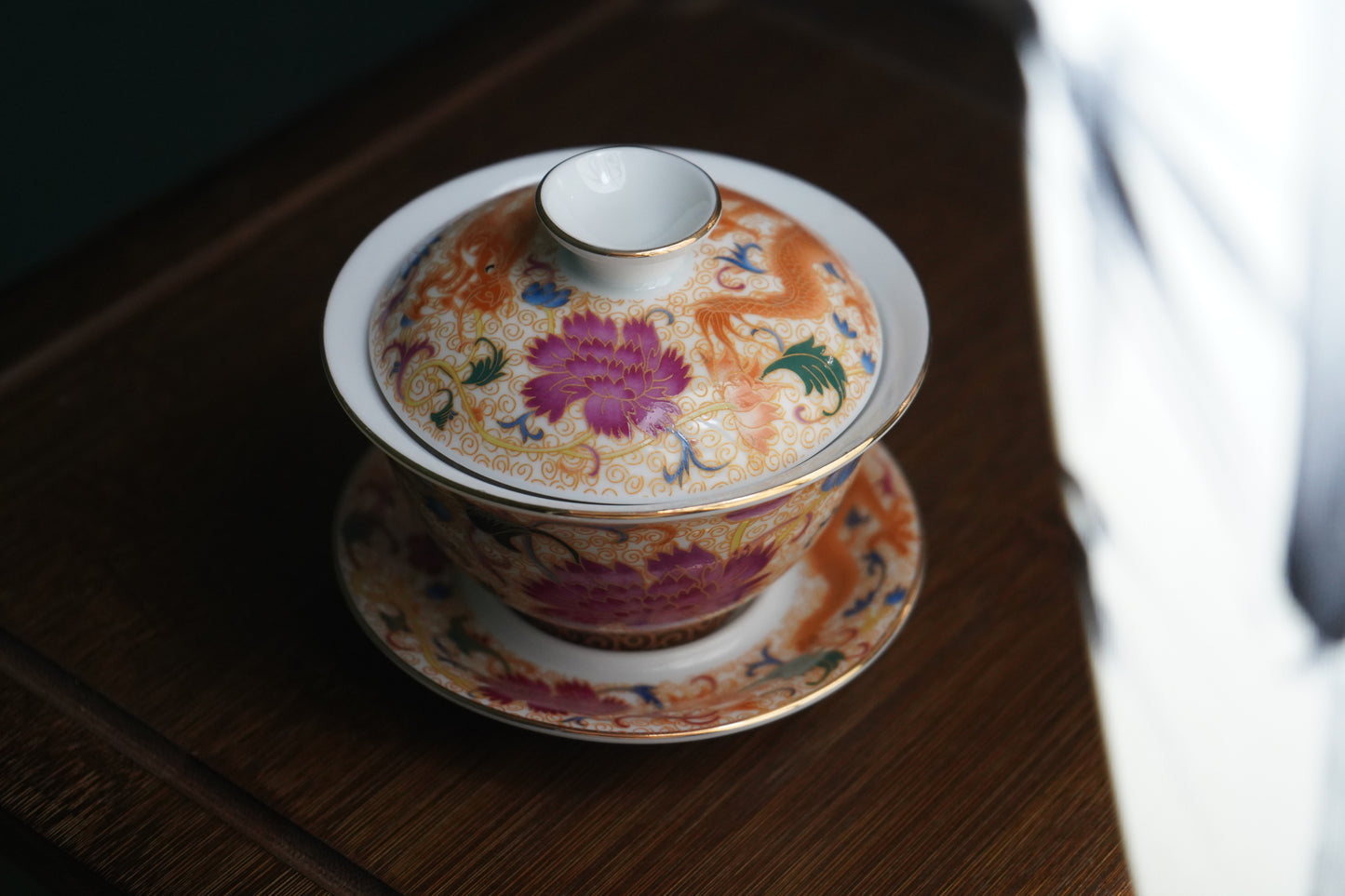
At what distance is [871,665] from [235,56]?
70 centimetres

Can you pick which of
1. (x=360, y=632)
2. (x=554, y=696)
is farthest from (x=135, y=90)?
(x=554, y=696)

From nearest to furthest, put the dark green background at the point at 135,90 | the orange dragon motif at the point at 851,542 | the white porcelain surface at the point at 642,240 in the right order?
1. the white porcelain surface at the point at 642,240
2. the orange dragon motif at the point at 851,542
3. the dark green background at the point at 135,90

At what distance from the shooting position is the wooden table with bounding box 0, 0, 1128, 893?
0.62 m

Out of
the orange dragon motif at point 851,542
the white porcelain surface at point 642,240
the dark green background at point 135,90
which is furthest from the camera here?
the dark green background at point 135,90

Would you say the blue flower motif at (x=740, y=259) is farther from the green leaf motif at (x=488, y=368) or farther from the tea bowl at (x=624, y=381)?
the green leaf motif at (x=488, y=368)

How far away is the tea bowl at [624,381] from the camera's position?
0.56m

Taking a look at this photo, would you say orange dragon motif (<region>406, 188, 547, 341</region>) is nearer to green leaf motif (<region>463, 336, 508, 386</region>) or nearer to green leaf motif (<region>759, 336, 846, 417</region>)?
green leaf motif (<region>463, 336, 508, 386</region>)

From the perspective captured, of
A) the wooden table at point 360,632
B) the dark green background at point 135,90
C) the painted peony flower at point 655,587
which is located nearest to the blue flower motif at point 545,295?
the painted peony flower at point 655,587

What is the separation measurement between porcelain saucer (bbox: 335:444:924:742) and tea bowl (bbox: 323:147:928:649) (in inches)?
1.8

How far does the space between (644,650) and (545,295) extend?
0.71 ft

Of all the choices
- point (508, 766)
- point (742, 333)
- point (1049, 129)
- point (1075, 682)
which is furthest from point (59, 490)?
point (1049, 129)

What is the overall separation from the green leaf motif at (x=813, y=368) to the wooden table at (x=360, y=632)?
195 millimetres

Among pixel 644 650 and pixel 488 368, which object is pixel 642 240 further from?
pixel 644 650

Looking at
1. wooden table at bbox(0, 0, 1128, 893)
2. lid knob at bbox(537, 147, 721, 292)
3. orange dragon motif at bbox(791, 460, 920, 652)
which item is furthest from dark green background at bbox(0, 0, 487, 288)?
orange dragon motif at bbox(791, 460, 920, 652)
